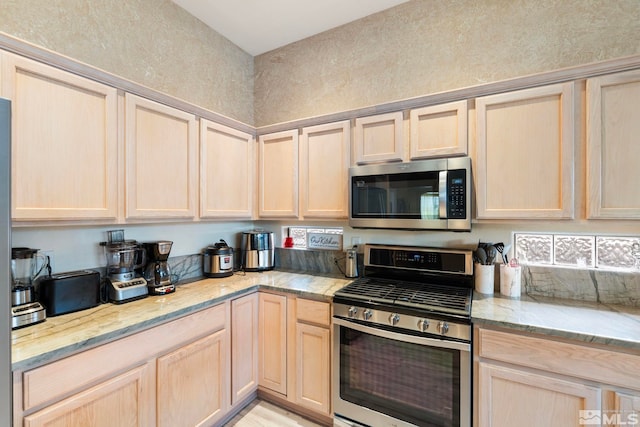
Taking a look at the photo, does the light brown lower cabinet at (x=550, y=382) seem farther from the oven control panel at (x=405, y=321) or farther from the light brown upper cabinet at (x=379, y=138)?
the light brown upper cabinet at (x=379, y=138)

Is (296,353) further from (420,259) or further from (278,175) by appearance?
(278,175)

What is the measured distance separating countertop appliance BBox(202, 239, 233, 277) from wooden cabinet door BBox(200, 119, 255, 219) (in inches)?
12.0

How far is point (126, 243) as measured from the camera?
1782 mm

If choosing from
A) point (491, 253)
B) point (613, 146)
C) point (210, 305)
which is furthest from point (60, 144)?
point (613, 146)

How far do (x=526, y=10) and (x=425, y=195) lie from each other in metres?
1.37

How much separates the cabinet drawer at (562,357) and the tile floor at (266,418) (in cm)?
131

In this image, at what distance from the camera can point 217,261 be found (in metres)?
2.33

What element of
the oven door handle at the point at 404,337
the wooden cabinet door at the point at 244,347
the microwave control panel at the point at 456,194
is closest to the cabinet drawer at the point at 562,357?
the oven door handle at the point at 404,337

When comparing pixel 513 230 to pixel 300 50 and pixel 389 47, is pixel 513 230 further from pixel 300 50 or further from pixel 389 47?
pixel 300 50

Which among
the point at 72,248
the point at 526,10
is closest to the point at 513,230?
the point at 526,10

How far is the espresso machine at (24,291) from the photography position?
132cm

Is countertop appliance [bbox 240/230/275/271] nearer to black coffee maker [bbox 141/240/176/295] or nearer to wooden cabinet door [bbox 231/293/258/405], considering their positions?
Answer: wooden cabinet door [bbox 231/293/258/405]

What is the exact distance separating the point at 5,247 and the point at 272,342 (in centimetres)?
158

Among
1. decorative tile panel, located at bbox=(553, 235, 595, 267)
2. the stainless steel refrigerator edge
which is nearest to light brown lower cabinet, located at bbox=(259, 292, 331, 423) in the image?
the stainless steel refrigerator edge
